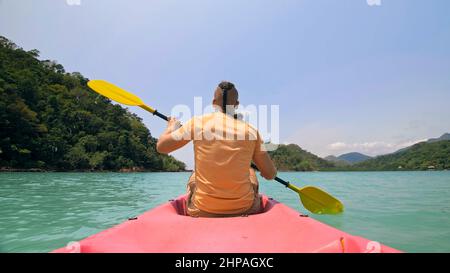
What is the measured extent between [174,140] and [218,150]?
1.28ft

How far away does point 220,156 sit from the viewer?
2.36 m

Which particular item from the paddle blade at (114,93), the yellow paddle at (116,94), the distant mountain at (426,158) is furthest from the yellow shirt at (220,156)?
the distant mountain at (426,158)

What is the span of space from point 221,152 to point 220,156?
0.11 ft

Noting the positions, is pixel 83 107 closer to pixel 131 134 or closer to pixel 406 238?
pixel 131 134

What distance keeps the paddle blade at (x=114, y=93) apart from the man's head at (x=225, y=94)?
2.71m

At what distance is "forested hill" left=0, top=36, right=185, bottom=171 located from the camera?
42.2m

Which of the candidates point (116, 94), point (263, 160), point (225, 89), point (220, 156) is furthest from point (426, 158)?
point (220, 156)

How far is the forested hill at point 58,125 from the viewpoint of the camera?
138 feet

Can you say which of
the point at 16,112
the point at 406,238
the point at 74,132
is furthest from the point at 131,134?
the point at 406,238

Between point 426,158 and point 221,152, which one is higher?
point 221,152

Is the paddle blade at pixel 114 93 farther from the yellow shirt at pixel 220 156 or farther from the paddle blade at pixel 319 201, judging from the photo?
the paddle blade at pixel 319 201

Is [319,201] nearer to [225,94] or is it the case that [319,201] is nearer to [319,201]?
[319,201]

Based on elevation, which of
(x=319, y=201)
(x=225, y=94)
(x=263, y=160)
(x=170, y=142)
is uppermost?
(x=225, y=94)

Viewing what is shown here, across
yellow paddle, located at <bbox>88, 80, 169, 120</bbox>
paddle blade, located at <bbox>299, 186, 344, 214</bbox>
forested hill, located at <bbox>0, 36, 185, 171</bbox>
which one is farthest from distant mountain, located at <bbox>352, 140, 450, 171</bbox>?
yellow paddle, located at <bbox>88, 80, 169, 120</bbox>
